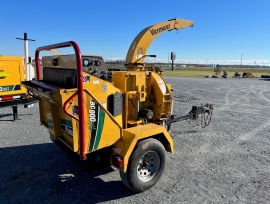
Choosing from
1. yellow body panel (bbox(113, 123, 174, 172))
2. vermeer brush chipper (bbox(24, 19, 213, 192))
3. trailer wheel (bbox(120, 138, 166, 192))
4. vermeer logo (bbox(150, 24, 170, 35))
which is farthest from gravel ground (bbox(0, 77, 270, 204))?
vermeer logo (bbox(150, 24, 170, 35))

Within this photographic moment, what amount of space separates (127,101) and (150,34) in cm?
251

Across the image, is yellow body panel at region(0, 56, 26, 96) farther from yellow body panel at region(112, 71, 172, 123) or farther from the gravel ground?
yellow body panel at region(112, 71, 172, 123)

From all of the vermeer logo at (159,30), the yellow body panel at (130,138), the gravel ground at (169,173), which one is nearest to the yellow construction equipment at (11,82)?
the gravel ground at (169,173)

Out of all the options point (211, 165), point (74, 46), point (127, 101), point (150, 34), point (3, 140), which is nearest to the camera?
point (74, 46)

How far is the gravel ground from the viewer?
3670mm

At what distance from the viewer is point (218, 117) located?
9078mm

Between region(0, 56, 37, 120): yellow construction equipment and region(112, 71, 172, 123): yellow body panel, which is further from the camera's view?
region(0, 56, 37, 120): yellow construction equipment

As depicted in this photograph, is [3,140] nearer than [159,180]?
No

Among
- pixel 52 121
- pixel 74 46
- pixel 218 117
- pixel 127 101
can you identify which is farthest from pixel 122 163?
pixel 218 117

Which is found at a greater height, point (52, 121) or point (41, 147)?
point (52, 121)

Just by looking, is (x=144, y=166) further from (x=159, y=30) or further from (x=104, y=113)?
(x=159, y=30)

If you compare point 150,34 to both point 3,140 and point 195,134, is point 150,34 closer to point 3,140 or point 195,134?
point 195,134

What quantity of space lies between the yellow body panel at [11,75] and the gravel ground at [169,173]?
1.31m

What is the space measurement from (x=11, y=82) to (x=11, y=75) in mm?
242
